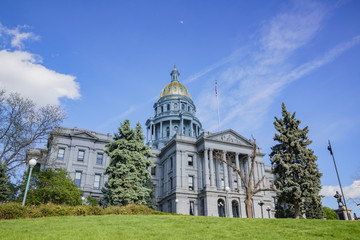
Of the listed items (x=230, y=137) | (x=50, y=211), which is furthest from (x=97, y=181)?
(x=50, y=211)

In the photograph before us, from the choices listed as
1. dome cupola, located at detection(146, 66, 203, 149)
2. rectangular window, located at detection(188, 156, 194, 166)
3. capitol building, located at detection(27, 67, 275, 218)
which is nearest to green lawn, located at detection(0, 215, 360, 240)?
capitol building, located at detection(27, 67, 275, 218)

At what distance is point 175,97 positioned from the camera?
251ft

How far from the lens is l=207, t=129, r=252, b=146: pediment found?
54.9 meters

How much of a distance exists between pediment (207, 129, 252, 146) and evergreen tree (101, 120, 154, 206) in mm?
18188

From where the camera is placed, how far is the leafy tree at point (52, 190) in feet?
114

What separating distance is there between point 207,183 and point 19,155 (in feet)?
101

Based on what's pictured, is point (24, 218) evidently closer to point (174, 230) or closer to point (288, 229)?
point (174, 230)

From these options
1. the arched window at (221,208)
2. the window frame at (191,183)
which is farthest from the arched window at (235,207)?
the window frame at (191,183)

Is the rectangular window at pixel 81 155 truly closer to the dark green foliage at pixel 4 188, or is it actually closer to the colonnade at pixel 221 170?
the dark green foliage at pixel 4 188

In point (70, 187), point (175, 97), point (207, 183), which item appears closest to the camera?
point (70, 187)

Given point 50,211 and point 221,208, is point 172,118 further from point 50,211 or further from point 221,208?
point 50,211

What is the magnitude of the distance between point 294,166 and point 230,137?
70.3 feet

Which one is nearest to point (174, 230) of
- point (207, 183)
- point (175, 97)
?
point (207, 183)

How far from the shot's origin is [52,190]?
34.7m
